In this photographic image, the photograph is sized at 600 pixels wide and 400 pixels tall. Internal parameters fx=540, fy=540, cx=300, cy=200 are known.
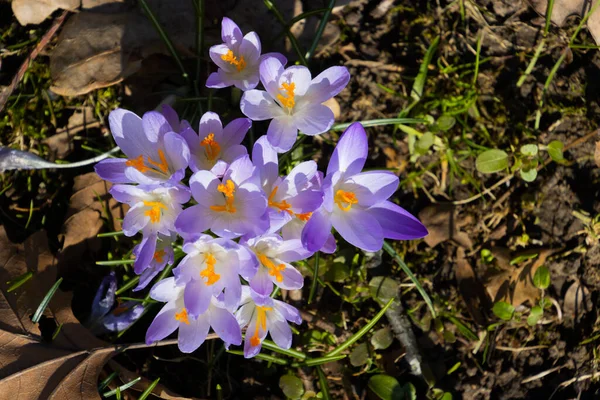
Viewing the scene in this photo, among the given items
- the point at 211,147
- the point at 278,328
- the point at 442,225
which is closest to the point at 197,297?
the point at 278,328

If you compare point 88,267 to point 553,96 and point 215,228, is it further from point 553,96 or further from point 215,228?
point 553,96

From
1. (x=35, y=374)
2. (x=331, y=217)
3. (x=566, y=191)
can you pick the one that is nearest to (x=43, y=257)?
(x=35, y=374)

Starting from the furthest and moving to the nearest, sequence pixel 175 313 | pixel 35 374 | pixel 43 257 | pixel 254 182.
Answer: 1. pixel 43 257
2. pixel 35 374
3. pixel 175 313
4. pixel 254 182

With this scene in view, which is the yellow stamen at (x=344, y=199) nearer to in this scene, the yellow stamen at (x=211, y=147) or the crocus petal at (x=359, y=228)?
the crocus petal at (x=359, y=228)

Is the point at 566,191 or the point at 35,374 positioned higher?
the point at 566,191

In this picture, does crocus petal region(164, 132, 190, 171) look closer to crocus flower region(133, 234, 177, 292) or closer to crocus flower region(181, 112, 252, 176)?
crocus flower region(181, 112, 252, 176)

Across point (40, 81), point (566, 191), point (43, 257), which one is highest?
point (40, 81)

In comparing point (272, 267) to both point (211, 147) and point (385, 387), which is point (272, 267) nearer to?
point (211, 147)

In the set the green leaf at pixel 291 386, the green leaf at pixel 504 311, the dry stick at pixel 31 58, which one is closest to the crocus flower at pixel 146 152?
the dry stick at pixel 31 58
